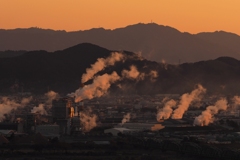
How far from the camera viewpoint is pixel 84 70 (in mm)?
139875

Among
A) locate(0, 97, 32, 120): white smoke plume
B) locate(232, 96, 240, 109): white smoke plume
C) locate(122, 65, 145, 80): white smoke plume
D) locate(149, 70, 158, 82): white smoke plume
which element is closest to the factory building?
locate(0, 97, 32, 120): white smoke plume

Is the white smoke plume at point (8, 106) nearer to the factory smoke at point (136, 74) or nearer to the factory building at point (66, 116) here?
the factory building at point (66, 116)

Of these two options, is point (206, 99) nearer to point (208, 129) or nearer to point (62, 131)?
point (208, 129)

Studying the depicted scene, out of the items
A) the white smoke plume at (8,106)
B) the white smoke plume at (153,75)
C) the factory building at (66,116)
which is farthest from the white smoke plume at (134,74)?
the factory building at (66,116)

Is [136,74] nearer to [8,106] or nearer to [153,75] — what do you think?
[153,75]

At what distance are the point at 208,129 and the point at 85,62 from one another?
7028 cm

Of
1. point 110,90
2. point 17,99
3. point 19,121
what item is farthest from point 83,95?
point 110,90

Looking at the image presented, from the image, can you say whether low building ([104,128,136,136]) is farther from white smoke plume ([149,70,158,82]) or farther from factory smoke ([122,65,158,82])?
white smoke plume ([149,70,158,82])

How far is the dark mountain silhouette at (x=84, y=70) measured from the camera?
136 meters

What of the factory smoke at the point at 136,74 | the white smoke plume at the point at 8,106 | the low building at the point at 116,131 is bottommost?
the low building at the point at 116,131

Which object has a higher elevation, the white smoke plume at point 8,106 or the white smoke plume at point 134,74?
the white smoke plume at point 134,74

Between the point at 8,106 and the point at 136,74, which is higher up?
the point at 136,74

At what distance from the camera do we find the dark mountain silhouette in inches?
5369

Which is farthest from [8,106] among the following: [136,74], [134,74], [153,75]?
[153,75]
